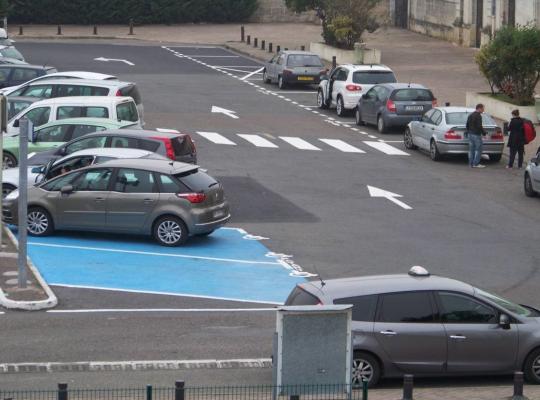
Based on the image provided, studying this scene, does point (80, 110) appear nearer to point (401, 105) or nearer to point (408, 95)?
point (401, 105)

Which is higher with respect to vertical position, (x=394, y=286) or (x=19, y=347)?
(x=394, y=286)

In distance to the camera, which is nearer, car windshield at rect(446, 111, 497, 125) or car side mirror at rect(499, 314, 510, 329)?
car side mirror at rect(499, 314, 510, 329)

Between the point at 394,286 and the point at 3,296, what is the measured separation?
6.59 meters

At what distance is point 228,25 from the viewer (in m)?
76.6

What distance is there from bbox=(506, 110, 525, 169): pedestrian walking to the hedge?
44.7 metres

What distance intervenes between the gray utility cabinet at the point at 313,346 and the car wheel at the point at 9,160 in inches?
667

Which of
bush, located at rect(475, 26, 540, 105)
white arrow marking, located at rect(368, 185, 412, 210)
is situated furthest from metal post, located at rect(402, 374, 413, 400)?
bush, located at rect(475, 26, 540, 105)

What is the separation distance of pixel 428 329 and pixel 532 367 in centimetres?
143

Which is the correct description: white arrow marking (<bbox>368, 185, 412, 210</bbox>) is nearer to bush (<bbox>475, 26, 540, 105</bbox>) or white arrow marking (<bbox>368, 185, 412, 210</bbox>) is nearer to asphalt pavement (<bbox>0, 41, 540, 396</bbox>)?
asphalt pavement (<bbox>0, 41, 540, 396</bbox>)

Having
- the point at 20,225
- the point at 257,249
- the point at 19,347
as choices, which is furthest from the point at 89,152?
the point at 19,347

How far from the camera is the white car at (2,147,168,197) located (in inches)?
998

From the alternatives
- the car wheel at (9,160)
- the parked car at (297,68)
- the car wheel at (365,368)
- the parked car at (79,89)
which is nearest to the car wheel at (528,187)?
the parked car at (79,89)

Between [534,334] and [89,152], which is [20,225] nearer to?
[89,152]

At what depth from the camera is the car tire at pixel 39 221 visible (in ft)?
78.6
